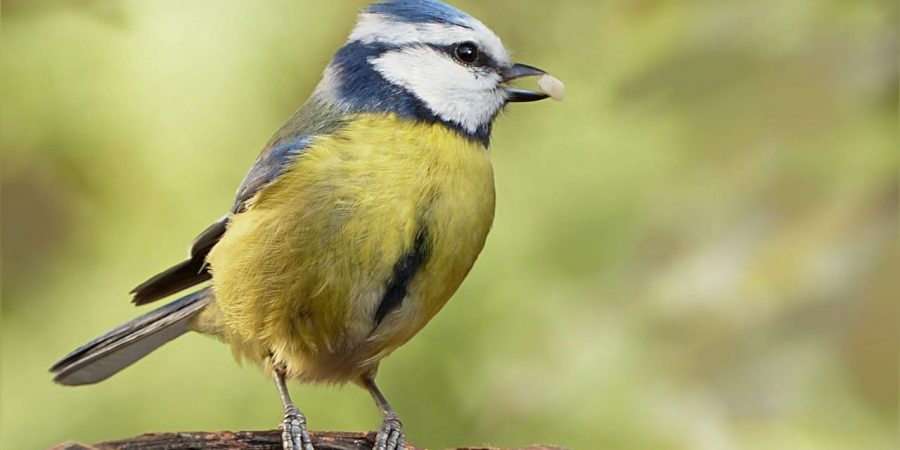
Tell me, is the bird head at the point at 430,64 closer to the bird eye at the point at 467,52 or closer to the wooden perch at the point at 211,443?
the bird eye at the point at 467,52

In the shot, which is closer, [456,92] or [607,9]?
[456,92]

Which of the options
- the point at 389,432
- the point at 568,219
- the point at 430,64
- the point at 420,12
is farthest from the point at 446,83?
the point at 568,219

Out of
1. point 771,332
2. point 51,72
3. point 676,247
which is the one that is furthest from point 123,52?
point 771,332

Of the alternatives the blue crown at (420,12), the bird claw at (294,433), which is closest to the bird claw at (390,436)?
the bird claw at (294,433)

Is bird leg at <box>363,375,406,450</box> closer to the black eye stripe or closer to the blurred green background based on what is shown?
the blurred green background

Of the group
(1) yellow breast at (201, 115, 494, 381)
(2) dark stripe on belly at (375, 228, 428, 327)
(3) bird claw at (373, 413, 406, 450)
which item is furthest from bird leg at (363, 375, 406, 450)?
(2) dark stripe on belly at (375, 228, 428, 327)

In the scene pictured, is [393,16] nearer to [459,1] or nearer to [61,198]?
[459,1]
